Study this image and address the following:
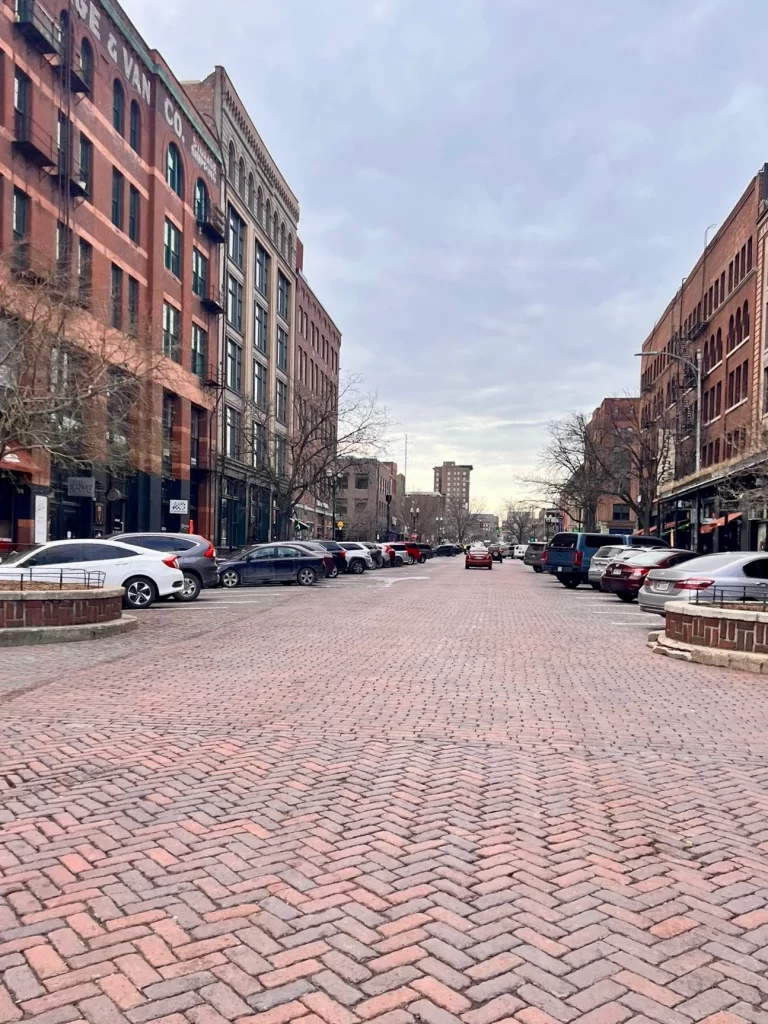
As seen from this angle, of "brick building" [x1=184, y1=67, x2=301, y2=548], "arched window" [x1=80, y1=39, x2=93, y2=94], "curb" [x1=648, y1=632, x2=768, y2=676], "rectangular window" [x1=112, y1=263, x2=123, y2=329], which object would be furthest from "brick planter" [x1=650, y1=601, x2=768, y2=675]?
"brick building" [x1=184, y1=67, x2=301, y2=548]

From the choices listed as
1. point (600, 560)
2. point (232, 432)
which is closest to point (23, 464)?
point (600, 560)

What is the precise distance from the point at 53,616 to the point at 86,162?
81.6 feet

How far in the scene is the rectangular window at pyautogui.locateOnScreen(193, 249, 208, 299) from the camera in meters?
43.1

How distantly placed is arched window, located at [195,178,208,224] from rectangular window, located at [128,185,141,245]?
20.4 feet

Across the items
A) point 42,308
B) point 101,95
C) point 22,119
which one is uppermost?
point 101,95

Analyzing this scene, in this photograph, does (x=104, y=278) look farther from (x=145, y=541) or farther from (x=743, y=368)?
(x=743, y=368)

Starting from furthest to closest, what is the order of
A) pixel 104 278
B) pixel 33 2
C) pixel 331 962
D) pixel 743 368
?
pixel 743 368 → pixel 104 278 → pixel 33 2 → pixel 331 962

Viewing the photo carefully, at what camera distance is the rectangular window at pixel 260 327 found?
53.8m

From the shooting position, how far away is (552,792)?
5.53 m

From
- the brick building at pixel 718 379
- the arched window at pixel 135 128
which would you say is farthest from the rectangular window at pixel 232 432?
the brick building at pixel 718 379

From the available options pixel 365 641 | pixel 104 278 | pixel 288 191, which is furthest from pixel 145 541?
pixel 288 191

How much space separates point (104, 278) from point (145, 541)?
16105 mm

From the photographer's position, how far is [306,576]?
1125 inches

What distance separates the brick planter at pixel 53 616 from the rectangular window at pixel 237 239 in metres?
38.5
